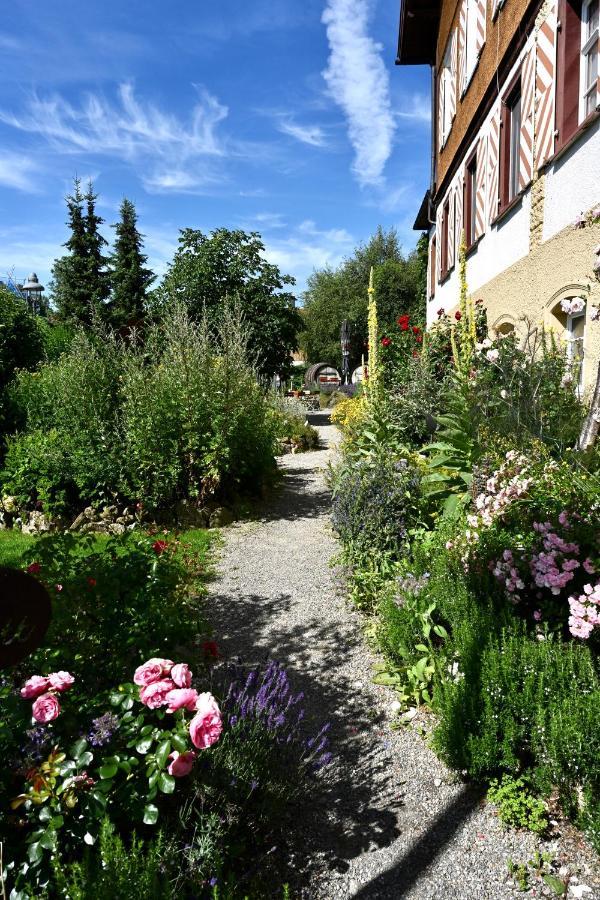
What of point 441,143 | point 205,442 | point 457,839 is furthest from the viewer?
point 441,143

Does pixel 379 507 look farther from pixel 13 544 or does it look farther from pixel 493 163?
pixel 493 163

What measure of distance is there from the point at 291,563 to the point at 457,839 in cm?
337

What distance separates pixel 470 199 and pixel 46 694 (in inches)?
435

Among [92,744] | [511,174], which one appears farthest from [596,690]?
[511,174]

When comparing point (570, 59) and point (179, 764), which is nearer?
point (179, 764)

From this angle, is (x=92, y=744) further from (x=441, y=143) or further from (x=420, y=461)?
(x=441, y=143)

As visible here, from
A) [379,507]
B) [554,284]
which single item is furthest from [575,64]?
[379,507]

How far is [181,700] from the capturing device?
5.87 feet

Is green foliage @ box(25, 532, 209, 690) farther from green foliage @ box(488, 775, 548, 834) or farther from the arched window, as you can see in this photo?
Answer: the arched window

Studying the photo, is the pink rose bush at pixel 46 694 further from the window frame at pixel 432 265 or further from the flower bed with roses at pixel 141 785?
the window frame at pixel 432 265

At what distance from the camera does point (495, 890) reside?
6.59ft

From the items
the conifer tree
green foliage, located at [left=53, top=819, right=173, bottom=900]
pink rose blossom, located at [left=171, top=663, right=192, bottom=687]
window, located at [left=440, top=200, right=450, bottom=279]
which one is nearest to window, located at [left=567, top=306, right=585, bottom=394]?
pink rose blossom, located at [left=171, top=663, right=192, bottom=687]

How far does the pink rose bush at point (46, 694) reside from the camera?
1.79m

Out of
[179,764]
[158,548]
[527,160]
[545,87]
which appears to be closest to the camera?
[179,764]
